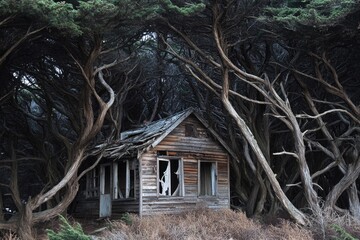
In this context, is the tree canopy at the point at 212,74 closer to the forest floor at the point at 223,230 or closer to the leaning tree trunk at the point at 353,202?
the leaning tree trunk at the point at 353,202

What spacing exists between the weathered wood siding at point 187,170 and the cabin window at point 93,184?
13.7 feet

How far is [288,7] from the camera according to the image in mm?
15320

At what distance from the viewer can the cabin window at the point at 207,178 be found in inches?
816

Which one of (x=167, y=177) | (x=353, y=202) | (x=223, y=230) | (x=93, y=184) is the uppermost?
(x=167, y=177)

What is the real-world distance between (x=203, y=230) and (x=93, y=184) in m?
10.1

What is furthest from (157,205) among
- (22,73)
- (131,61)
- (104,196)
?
(22,73)

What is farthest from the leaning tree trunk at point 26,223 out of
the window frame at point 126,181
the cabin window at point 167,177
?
the cabin window at point 167,177

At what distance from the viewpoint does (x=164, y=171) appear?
20234mm

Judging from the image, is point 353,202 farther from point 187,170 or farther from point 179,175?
point 179,175

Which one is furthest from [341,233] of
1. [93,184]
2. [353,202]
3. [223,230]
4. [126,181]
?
[93,184]

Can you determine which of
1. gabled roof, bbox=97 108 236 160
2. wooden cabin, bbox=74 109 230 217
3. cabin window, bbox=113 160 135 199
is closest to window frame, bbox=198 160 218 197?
wooden cabin, bbox=74 109 230 217

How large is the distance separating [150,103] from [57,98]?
6997 millimetres

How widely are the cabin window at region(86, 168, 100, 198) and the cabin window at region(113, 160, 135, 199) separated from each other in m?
1.20

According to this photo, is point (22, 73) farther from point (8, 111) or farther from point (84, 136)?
point (84, 136)
